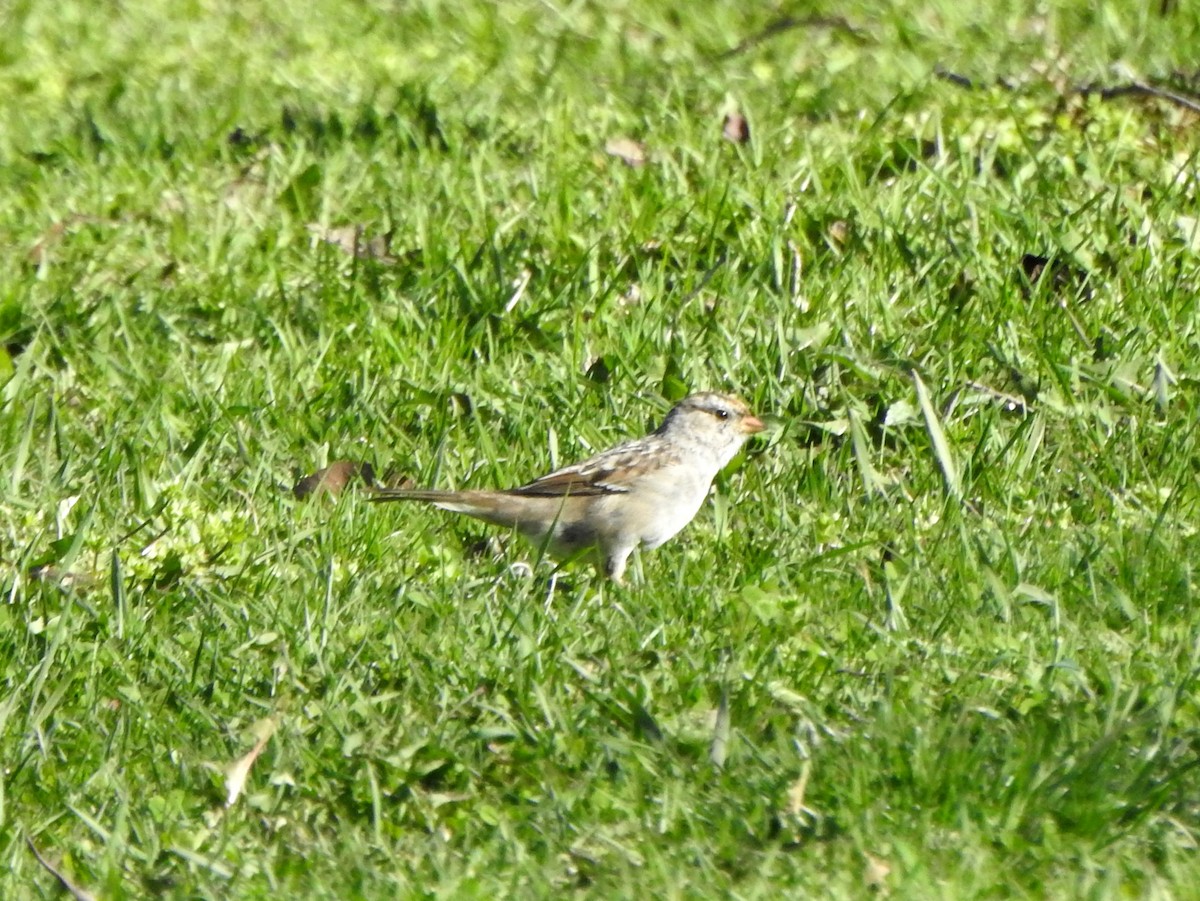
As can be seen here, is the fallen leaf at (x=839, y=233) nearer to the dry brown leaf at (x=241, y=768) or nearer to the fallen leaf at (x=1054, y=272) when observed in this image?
the fallen leaf at (x=1054, y=272)

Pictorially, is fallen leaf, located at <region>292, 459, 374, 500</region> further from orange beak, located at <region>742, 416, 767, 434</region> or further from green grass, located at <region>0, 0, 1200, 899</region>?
orange beak, located at <region>742, 416, 767, 434</region>

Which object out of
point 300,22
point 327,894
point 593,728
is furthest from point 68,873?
point 300,22

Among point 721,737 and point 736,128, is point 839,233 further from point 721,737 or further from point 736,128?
point 721,737

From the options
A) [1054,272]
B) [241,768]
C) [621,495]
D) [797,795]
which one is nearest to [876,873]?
[797,795]

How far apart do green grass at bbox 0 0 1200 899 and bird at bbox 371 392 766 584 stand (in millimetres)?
158

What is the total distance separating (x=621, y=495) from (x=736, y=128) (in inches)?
120

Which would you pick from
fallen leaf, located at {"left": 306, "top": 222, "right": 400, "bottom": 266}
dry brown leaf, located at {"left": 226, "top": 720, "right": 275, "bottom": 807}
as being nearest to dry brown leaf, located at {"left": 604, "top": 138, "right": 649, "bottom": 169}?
fallen leaf, located at {"left": 306, "top": 222, "right": 400, "bottom": 266}

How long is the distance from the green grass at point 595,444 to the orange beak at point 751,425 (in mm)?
170

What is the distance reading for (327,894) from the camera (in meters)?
4.23

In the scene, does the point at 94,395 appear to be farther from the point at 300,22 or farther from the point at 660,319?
the point at 300,22

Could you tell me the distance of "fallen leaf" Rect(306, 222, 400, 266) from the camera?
793 centimetres

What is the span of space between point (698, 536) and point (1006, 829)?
91.8 inches

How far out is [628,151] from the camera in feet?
28.1

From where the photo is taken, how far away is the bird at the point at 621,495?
20.2 feet
